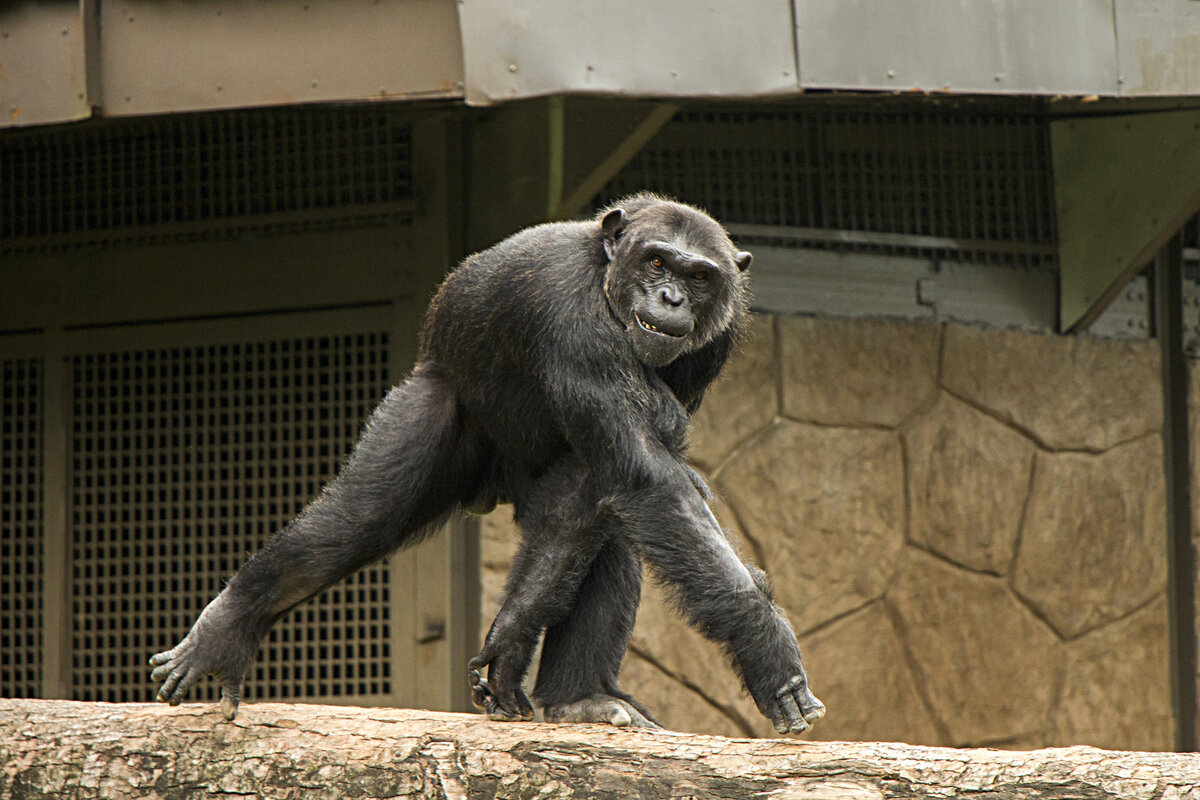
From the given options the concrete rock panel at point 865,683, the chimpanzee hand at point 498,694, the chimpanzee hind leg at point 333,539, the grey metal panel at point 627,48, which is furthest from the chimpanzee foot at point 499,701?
the concrete rock panel at point 865,683

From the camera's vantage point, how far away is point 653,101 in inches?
198

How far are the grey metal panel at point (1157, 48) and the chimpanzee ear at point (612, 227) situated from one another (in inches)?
89.8

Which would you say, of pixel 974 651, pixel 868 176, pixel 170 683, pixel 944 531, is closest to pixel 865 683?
pixel 974 651

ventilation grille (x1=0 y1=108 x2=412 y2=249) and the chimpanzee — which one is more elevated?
ventilation grille (x1=0 y1=108 x2=412 y2=249)

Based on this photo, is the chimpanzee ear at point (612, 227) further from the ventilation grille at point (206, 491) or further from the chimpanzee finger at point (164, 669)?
the ventilation grille at point (206, 491)

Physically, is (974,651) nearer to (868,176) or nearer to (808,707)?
(868,176)

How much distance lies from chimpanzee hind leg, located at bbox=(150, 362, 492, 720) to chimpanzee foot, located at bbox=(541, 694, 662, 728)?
0.66 m

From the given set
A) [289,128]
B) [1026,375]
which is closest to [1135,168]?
[1026,375]

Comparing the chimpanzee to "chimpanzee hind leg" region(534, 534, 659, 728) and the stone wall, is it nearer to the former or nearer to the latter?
"chimpanzee hind leg" region(534, 534, 659, 728)

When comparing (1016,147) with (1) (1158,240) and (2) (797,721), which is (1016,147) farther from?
(2) (797,721)

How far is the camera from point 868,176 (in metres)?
6.98

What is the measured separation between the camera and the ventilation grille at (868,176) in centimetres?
665

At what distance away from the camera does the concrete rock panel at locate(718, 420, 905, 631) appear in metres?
6.50

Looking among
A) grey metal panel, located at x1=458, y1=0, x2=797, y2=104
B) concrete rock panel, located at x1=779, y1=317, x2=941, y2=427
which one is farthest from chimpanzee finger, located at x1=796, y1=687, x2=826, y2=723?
concrete rock panel, located at x1=779, y1=317, x2=941, y2=427
